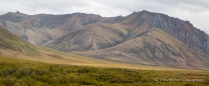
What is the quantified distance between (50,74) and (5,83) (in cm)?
2616

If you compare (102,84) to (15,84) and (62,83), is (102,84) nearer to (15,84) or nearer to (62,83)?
(62,83)

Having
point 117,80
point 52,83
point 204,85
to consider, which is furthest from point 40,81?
point 204,85

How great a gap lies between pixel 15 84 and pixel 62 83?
19.2 meters

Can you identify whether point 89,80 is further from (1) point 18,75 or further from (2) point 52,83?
(1) point 18,75

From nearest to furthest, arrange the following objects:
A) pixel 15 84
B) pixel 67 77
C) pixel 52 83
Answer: pixel 15 84
pixel 52 83
pixel 67 77

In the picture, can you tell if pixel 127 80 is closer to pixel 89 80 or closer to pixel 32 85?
pixel 89 80

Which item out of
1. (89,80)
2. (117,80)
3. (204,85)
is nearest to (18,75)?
(89,80)

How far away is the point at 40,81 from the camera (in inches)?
4134

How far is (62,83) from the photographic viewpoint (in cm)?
10412

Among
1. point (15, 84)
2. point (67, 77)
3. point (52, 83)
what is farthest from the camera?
point (67, 77)

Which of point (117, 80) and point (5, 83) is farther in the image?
point (117, 80)

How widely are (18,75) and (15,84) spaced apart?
19.9m

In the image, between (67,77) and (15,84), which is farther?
(67,77)

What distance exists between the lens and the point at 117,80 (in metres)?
115
